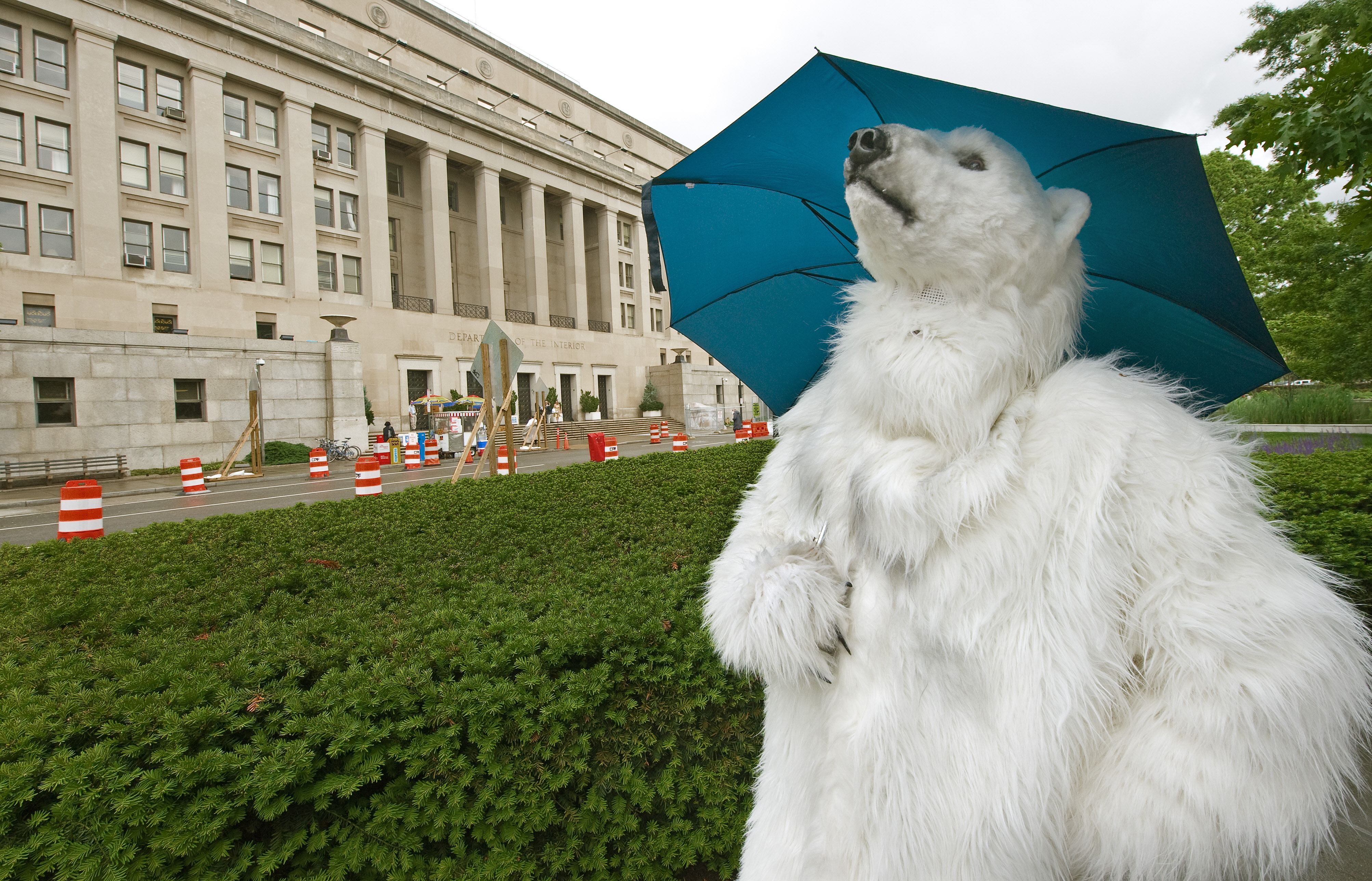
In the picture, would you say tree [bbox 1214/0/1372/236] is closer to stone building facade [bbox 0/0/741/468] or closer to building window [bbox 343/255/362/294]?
stone building facade [bbox 0/0/741/468]

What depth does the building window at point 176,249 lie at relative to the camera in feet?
87.2

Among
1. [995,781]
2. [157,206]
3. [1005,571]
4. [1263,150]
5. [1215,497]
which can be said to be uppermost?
[157,206]

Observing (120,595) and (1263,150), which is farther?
(1263,150)

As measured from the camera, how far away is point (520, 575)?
3.51m

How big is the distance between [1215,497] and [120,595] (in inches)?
169

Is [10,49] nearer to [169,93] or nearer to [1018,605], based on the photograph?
[169,93]

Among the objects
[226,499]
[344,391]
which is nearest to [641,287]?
[344,391]

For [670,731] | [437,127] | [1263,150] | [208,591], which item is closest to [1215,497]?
[670,731]

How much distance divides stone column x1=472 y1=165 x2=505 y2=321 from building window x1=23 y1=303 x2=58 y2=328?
717 inches

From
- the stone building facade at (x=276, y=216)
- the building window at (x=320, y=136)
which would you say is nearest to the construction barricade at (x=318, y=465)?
the stone building facade at (x=276, y=216)

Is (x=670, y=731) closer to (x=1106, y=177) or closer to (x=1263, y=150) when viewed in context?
(x=1106, y=177)

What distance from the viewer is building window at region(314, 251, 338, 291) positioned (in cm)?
3128

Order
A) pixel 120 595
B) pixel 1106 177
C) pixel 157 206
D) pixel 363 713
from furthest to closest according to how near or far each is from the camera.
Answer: pixel 157 206 < pixel 120 595 < pixel 363 713 < pixel 1106 177

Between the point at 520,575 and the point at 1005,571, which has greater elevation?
the point at 1005,571
